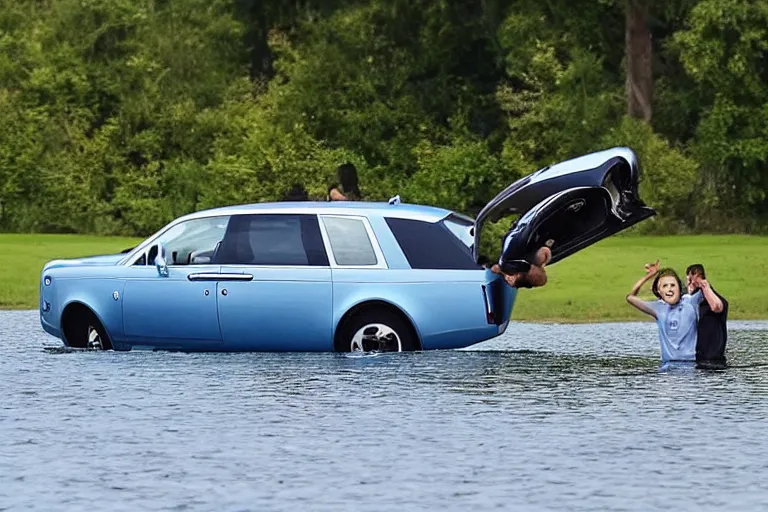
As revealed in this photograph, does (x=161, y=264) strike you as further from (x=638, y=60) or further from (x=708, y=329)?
(x=638, y=60)

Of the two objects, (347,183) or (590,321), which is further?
→ (590,321)

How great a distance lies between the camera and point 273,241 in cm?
1753

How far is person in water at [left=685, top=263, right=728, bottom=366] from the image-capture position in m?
16.5

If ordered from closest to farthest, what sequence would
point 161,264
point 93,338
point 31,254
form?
point 161,264 < point 93,338 < point 31,254

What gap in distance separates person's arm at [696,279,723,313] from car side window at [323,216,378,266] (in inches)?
114

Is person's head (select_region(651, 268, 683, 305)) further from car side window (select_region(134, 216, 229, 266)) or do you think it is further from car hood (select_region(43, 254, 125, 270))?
car hood (select_region(43, 254, 125, 270))

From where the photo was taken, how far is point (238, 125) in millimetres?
53094

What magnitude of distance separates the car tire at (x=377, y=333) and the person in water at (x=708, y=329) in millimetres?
2463

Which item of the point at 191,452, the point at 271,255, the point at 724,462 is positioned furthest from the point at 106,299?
the point at 724,462

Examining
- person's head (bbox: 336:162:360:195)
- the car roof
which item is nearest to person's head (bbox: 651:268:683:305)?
the car roof

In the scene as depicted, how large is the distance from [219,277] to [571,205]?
10.6 feet

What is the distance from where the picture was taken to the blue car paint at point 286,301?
1681 centimetres

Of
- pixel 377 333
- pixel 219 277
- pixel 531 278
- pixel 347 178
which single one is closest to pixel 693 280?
pixel 531 278

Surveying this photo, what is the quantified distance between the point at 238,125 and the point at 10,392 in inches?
1515
